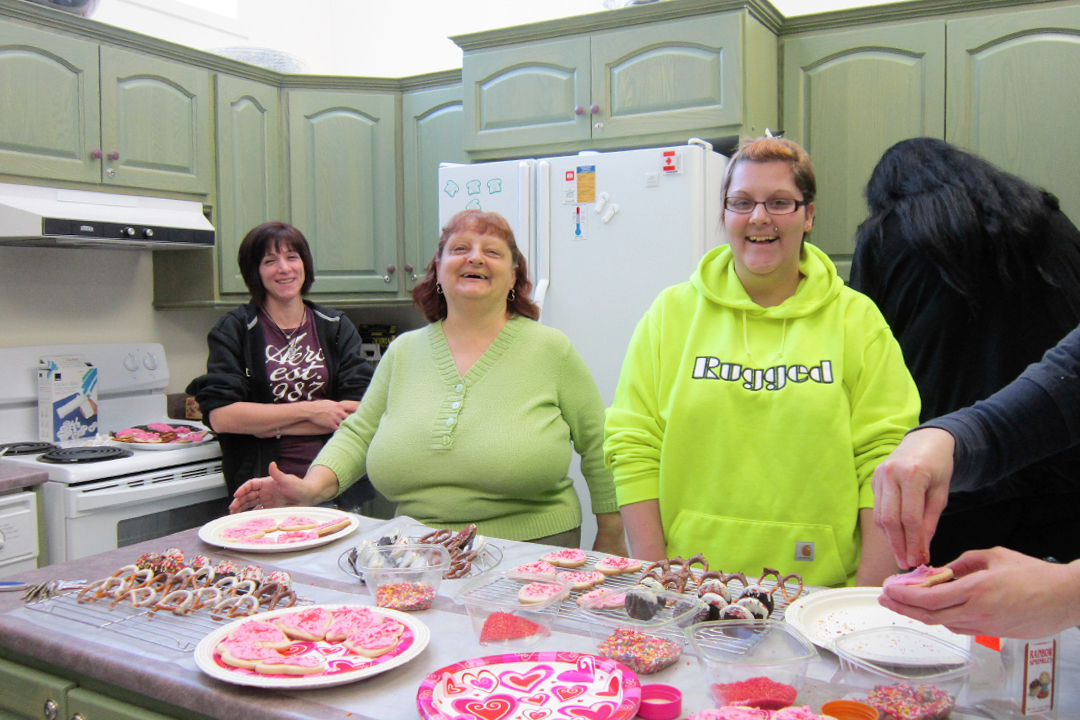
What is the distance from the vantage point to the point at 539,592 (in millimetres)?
1063

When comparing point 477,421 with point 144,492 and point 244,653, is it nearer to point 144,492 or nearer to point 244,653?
point 244,653

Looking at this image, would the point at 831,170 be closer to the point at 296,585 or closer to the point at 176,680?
the point at 296,585

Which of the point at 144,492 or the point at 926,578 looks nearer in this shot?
the point at 926,578

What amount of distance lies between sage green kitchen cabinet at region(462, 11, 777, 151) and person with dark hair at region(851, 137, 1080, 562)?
1.14m

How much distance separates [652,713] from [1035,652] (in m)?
0.38

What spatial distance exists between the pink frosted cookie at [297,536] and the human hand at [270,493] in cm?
22

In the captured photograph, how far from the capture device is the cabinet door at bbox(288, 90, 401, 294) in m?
3.44

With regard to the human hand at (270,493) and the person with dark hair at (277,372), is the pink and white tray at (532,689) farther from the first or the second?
the person with dark hair at (277,372)

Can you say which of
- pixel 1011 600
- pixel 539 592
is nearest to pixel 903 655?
pixel 1011 600

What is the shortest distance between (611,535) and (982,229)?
3.05 feet

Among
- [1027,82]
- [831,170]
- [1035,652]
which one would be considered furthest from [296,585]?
[1027,82]

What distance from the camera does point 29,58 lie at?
258cm

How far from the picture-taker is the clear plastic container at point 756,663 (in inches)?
33.2

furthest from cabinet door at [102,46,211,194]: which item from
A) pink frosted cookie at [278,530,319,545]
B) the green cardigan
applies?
pink frosted cookie at [278,530,319,545]
